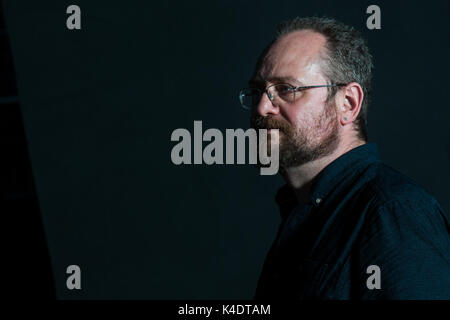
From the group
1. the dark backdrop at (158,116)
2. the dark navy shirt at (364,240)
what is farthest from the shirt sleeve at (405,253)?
the dark backdrop at (158,116)

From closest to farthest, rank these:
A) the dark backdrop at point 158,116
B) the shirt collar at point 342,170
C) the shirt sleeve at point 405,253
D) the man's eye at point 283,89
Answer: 1. the shirt sleeve at point 405,253
2. the shirt collar at point 342,170
3. the man's eye at point 283,89
4. the dark backdrop at point 158,116

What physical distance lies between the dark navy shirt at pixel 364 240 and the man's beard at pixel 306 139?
63 millimetres

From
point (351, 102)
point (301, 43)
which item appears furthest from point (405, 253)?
point (301, 43)

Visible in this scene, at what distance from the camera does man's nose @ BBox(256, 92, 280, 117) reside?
48.9 inches

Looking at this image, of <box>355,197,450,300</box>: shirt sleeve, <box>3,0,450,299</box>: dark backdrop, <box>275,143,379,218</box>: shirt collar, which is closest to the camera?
<box>355,197,450,300</box>: shirt sleeve

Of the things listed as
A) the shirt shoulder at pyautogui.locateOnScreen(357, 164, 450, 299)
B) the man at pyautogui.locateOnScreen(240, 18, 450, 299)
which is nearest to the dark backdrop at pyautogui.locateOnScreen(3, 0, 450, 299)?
the man at pyautogui.locateOnScreen(240, 18, 450, 299)

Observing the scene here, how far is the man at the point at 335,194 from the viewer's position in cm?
82

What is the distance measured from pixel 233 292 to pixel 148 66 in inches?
52.0

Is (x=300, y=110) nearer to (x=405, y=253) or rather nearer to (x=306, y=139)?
(x=306, y=139)

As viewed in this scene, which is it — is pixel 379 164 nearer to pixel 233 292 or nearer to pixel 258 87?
pixel 258 87

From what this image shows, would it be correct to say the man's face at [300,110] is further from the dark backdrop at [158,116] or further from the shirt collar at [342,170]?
the dark backdrop at [158,116]

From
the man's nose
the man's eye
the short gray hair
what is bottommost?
the man's nose

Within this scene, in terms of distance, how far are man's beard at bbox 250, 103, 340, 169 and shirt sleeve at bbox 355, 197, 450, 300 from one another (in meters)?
0.34

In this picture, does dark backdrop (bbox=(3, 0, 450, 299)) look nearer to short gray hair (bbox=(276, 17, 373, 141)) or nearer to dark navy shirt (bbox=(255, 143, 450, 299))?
short gray hair (bbox=(276, 17, 373, 141))
